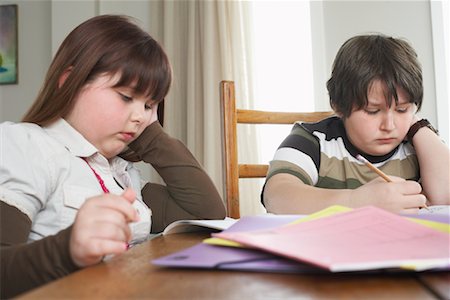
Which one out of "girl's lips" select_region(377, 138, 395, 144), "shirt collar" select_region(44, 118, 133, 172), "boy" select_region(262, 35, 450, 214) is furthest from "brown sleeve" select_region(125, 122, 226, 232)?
"girl's lips" select_region(377, 138, 395, 144)

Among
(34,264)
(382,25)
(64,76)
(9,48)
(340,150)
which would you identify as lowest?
(34,264)

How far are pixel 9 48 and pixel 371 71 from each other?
271 cm

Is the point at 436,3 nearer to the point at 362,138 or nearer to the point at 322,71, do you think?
the point at 322,71

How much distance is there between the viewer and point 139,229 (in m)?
0.88

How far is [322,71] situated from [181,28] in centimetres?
84

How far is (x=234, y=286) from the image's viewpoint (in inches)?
13.2

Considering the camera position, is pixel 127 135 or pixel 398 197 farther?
pixel 127 135

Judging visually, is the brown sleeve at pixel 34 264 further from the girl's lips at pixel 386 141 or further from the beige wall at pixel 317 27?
the beige wall at pixel 317 27

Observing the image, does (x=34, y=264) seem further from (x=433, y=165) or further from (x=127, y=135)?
(x=433, y=165)

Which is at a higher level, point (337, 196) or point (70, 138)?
point (70, 138)

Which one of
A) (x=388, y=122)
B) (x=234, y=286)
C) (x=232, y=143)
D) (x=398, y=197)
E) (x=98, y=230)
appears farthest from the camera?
(x=232, y=143)

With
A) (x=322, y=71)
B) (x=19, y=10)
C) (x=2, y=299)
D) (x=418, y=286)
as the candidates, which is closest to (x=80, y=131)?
(x=2, y=299)

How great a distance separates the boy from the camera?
1.07 metres

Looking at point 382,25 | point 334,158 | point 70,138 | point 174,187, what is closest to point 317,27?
point 382,25
